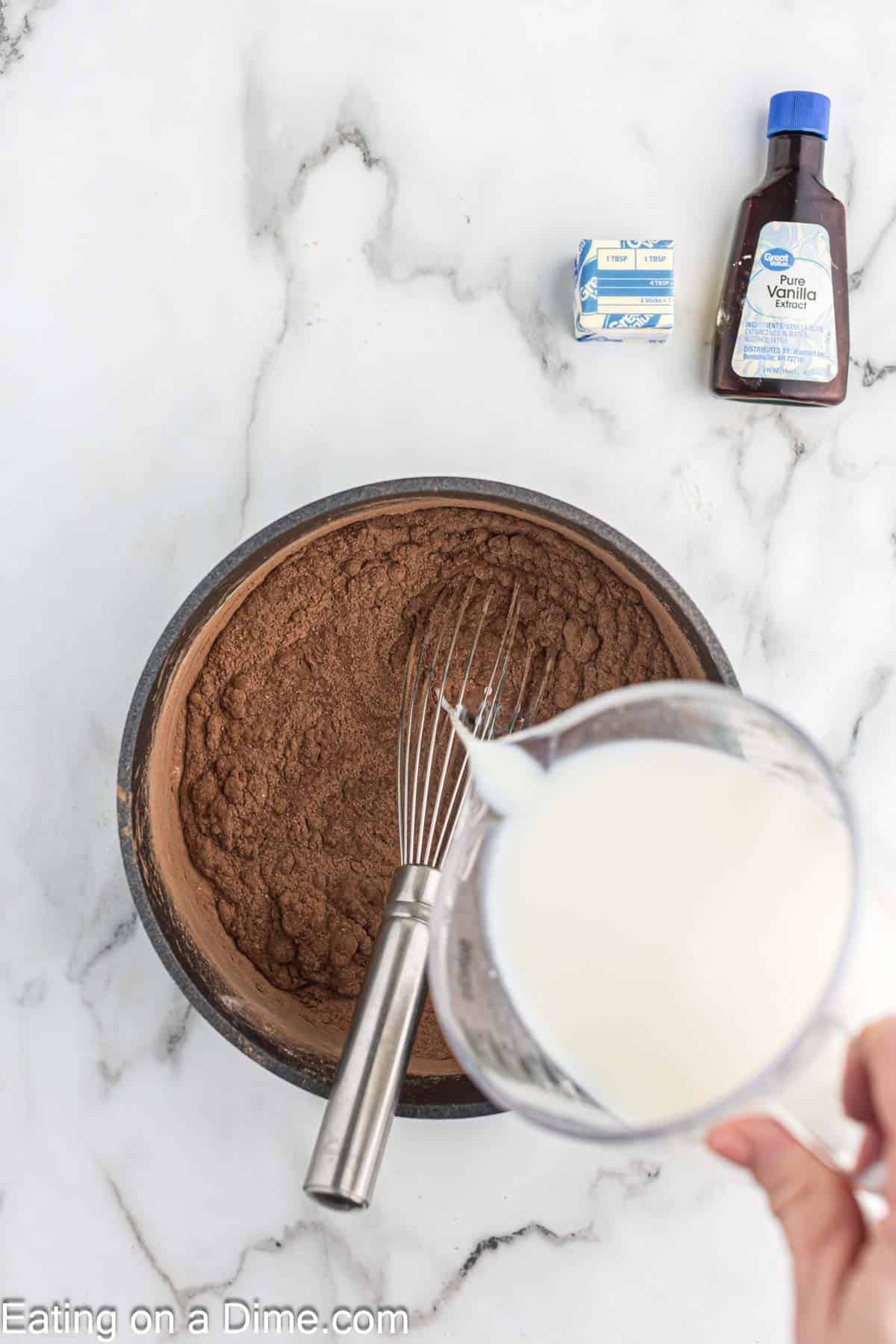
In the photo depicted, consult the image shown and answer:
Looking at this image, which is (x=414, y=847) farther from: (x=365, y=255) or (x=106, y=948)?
(x=365, y=255)

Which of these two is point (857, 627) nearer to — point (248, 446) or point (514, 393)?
point (514, 393)

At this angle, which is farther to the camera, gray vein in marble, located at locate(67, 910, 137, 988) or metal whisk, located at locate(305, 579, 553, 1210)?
gray vein in marble, located at locate(67, 910, 137, 988)

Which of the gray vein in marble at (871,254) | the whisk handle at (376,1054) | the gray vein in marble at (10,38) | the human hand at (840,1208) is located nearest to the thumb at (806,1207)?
the human hand at (840,1208)

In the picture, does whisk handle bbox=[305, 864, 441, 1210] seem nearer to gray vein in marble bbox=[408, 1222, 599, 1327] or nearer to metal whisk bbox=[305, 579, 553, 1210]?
metal whisk bbox=[305, 579, 553, 1210]

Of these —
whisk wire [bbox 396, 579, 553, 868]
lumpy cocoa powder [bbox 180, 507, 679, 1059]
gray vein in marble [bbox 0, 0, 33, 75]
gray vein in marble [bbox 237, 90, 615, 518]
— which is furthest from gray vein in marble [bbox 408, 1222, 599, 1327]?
gray vein in marble [bbox 0, 0, 33, 75]

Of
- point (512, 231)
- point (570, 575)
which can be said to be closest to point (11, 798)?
point (570, 575)

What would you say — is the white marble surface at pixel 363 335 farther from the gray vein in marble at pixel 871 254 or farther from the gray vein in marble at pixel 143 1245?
the gray vein in marble at pixel 143 1245
